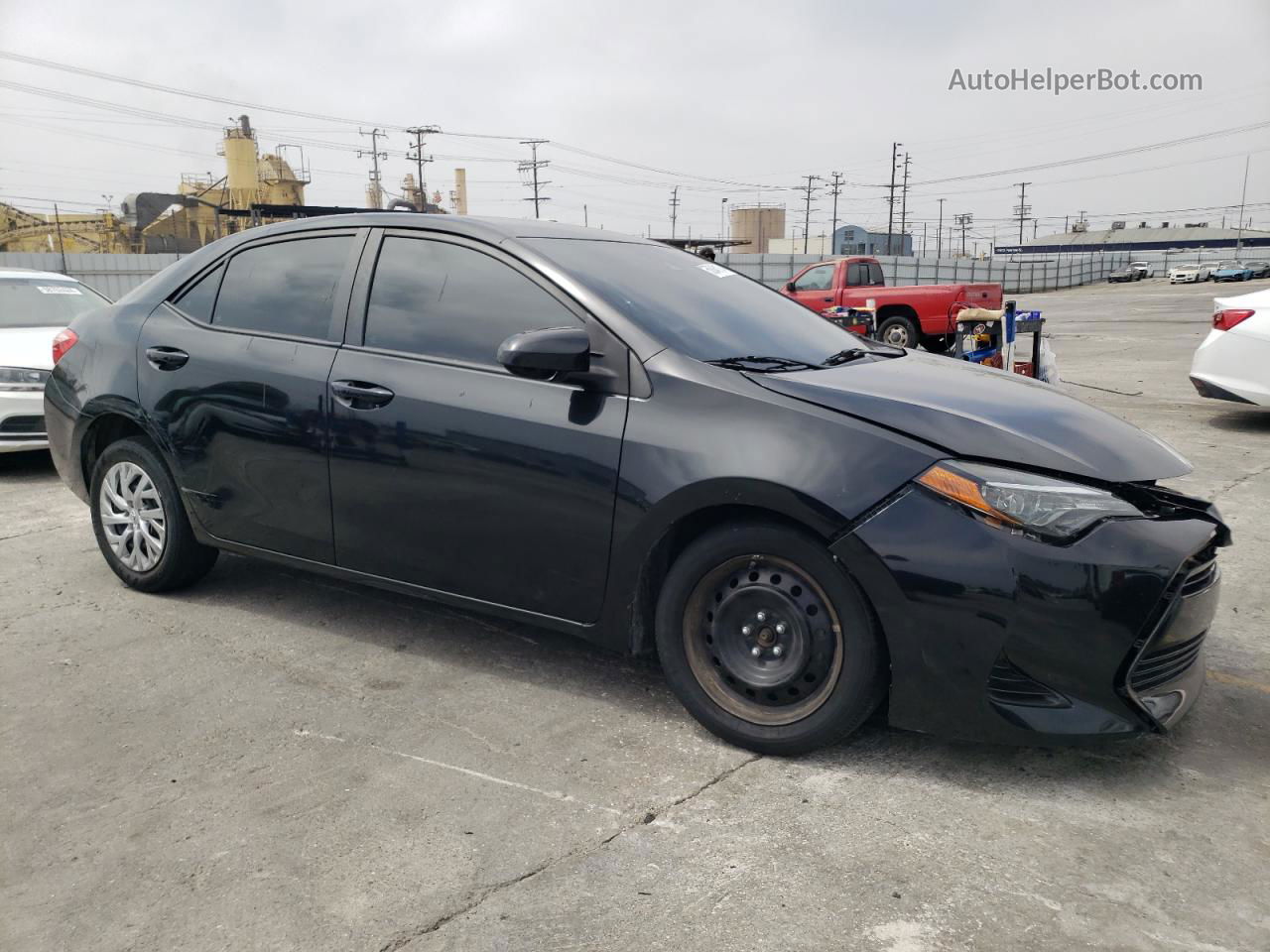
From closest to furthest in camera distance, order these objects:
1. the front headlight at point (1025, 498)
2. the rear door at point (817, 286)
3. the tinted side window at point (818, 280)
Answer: the front headlight at point (1025, 498) → the rear door at point (817, 286) → the tinted side window at point (818, 280)

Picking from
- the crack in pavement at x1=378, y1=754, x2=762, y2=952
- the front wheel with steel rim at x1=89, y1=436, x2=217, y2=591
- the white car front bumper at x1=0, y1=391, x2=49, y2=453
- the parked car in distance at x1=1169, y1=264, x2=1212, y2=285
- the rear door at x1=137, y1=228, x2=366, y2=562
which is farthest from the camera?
the parked car in distance at x1=1169, y1=264, x2=1212, y2=285

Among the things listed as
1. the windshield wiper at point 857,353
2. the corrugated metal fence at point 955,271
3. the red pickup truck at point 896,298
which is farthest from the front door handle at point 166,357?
the corrugated metal fence at point 955,271

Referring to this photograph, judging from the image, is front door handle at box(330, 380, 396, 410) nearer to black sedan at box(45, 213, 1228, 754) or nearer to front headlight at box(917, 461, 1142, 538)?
black sedan at box(45, 213, 1228, 754)

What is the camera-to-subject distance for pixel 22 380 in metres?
7.10

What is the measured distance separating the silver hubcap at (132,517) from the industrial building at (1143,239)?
125085 mm

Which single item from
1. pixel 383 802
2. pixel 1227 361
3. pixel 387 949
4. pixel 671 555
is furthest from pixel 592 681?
pixel 1227 361

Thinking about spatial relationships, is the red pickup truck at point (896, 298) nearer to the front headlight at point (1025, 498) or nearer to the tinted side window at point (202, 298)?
the tinted side window at point (202, 298)

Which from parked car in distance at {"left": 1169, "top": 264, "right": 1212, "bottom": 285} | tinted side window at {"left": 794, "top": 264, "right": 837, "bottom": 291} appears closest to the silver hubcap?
tinted side window at {"left": 794, "top": 264, "right": 837, "bottom": 291}

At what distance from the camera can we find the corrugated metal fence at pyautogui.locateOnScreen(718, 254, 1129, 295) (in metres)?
49.5

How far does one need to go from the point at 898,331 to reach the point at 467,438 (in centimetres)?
1491

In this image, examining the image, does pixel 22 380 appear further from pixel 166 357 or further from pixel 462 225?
pixel 462 225

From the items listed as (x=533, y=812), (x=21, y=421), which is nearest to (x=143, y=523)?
(x=533, y=812)

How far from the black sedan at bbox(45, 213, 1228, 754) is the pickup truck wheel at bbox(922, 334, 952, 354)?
13.8 meters

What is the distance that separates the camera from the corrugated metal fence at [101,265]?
34.9m
